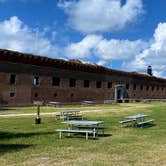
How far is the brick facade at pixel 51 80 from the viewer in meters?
34.9

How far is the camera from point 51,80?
1574 inches

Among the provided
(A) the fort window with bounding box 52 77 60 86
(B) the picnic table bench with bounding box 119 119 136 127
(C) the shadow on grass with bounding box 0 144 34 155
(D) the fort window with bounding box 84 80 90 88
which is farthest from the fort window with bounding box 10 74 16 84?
(C) the shadow on grass with bounding box 0 144 34 155

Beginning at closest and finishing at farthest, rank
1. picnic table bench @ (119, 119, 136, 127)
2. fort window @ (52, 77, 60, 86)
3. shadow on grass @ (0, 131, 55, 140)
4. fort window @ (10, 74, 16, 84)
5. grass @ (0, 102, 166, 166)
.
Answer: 1. grass @ (0, 102, 166, 166)
2. shadow on grass @ (0, 131, 55, 140)
3. picnic table bench @ (119, 119, 136, 127)
4. fort window @ (10, 74, 16, 84)
5. fort window @ (52, 77, 60, 86)

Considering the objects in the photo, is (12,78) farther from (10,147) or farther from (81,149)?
(81,149)

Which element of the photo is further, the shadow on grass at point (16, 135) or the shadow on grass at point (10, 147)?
the shadow on grass at point (16, 135)

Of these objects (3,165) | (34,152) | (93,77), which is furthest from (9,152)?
(93,77)

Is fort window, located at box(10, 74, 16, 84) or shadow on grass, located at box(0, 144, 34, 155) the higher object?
fort window, located at box(10, 74, 16, 84)

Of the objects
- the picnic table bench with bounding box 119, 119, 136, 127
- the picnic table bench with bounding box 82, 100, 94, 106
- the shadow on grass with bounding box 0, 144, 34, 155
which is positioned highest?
the picnic table bench with bounding box 82, 100, 94, 106

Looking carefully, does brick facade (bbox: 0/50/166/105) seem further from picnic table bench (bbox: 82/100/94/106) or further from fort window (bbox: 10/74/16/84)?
picnic table bench (bbox: 82/100/94/106)

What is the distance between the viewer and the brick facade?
34875 mm

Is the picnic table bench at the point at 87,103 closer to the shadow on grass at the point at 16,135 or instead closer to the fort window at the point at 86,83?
the fort window at the point at 86,83

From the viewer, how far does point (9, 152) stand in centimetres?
955

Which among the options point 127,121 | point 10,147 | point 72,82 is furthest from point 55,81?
point 10,147

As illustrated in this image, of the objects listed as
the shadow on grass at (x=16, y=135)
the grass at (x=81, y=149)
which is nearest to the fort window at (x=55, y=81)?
the grass at (x=81, y=149)
